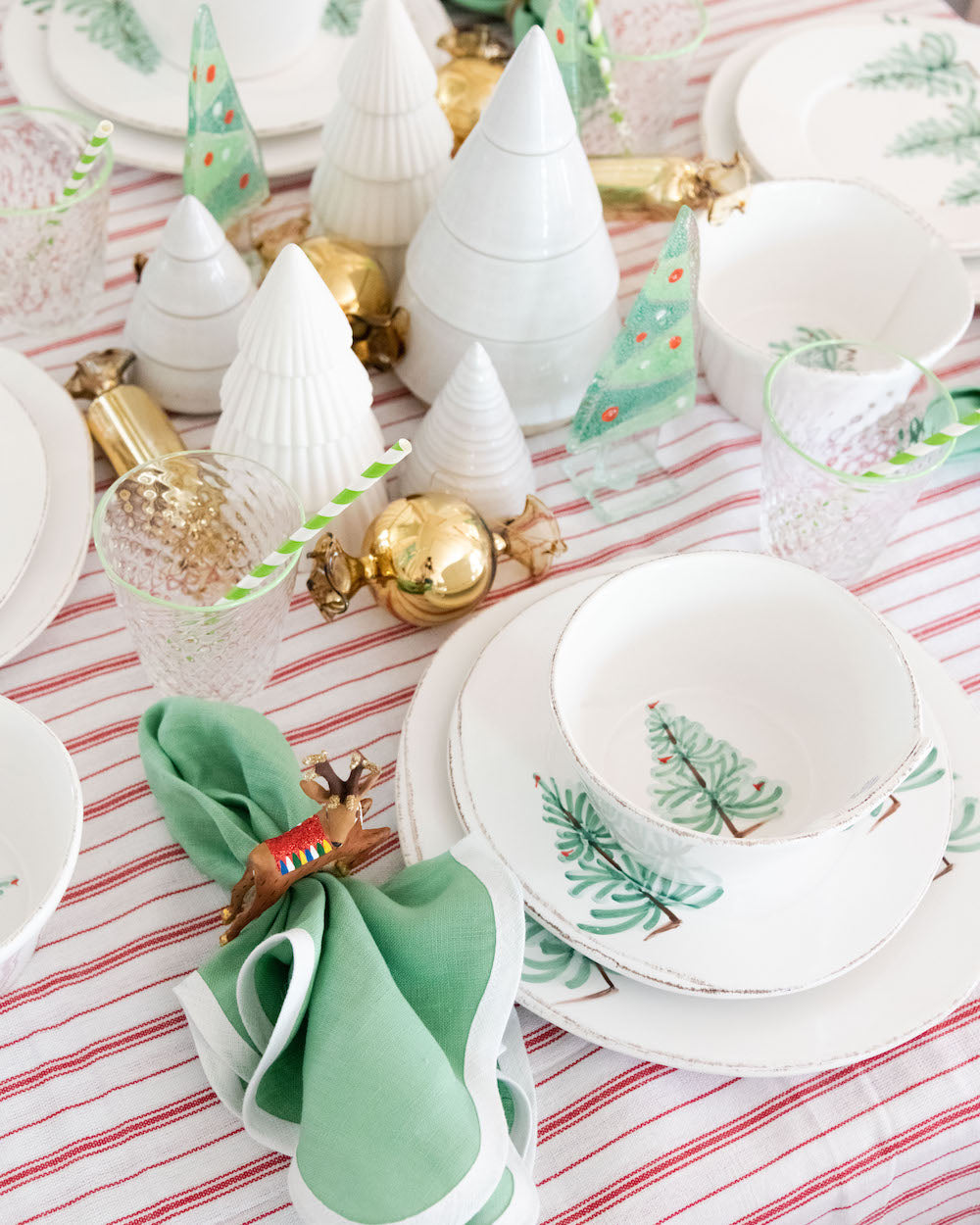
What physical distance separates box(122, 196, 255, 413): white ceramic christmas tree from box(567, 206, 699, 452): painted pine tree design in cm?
21

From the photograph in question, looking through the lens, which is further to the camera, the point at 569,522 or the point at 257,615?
the point at 569,522

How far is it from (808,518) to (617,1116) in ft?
1.11

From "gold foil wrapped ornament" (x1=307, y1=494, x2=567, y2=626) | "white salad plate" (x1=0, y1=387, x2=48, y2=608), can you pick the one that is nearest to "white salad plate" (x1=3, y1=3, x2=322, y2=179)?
"white salad plate" (x1=0, y1=387, x2=48, y2=608)

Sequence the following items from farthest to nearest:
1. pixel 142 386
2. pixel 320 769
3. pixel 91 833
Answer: pixel 142 386, pixel 91 833, pixel 320 769

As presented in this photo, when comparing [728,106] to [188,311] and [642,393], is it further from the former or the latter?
[188,311]

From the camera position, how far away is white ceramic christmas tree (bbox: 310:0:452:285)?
69cm

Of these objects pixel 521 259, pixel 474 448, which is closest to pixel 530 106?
pixel 521 259

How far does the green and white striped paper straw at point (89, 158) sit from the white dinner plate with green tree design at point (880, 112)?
0.45 meters

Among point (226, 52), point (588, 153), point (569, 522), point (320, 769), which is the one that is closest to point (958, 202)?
point (588, 153)

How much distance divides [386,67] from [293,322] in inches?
7.9

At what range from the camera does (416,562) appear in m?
0.62

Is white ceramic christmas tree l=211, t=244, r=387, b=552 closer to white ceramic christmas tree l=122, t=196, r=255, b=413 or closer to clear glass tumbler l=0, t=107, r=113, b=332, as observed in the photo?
white ceramic christmas tree l=122, t=196, r=255, b=413

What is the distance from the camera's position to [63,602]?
2.12ft

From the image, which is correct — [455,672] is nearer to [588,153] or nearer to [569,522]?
[569,522]
